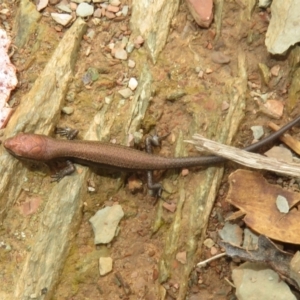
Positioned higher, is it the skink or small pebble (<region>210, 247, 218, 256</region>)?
the skink

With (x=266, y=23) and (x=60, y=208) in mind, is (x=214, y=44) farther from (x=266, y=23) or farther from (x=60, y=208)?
(x=60, y=208)

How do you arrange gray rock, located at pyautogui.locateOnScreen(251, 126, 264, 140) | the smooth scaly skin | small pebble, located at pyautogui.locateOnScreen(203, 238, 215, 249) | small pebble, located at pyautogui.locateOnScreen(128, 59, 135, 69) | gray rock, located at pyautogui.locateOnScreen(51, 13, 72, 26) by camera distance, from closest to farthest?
the smooth scaly skin → small pebble, located at pyautogui.locateOnScreen(203, 238, 215, 249) → gray rock, located at pyautogui.locateOnScreen(251, 126, 264, 140) → small pebble, located at pyautogui.locateOnScreen(128, 59, 135, 69) → gray rock, located at pyautogui.locateOnScreen(51, 13, 72, 26)

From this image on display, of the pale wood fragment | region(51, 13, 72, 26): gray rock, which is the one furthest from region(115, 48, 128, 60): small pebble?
the pale wood fragment

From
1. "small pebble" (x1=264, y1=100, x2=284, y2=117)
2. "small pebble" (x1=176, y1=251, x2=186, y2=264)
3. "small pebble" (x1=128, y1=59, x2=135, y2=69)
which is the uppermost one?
"small pebble" (x1=128, y1=59, x2=135, y2=69)

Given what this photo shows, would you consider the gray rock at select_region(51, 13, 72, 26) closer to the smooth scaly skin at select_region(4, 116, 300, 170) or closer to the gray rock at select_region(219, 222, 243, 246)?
the smooth scaly skin at select_region(4, 116, 300, 170)

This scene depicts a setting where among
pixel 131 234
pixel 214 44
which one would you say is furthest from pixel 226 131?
pixel 131 234

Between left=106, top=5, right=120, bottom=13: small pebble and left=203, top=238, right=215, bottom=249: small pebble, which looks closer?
left=203, top=238, right=215, bottom=249: small pebble

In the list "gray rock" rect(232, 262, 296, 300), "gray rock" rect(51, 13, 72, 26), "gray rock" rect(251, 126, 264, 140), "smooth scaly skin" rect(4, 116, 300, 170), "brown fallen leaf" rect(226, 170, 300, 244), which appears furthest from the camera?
"gray rock" rect(51, 13, 72, 26)
